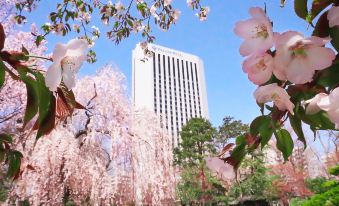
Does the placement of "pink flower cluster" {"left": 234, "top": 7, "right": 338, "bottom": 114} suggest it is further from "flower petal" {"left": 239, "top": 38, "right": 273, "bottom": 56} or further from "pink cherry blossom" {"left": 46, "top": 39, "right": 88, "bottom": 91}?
"pink cherry blossom" {"left": 46, "top": 39, "right": 88, "bottom": 91}

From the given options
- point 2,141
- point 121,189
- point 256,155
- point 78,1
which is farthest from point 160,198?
point 256,155

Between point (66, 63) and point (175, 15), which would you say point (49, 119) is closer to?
point (66, 63)

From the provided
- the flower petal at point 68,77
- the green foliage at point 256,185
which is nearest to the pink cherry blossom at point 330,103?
the flower petal at point 68,77

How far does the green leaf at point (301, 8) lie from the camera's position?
0.59 m

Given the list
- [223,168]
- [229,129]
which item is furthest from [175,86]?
[223,168]

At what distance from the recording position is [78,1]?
3975 millimetres

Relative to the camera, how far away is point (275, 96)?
22.6 inches

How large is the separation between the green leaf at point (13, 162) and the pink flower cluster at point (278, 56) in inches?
23.4

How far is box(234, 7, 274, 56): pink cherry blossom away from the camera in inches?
21.5

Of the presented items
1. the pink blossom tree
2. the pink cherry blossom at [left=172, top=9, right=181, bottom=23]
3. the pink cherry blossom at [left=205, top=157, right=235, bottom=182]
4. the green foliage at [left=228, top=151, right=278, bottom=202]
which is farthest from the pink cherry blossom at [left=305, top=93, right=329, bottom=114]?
the green foliage at [left=228, top=151, right=278, bottom=202]

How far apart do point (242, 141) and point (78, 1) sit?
380cm

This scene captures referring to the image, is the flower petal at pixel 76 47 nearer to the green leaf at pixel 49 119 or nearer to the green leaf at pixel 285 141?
the green leaf at pixel 49 119

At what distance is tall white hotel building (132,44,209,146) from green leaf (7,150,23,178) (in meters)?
76.3

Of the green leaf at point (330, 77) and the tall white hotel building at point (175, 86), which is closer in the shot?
the green leaf at point (330, 77)
